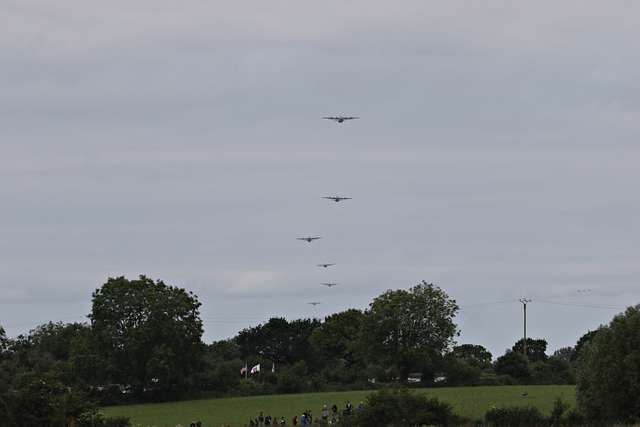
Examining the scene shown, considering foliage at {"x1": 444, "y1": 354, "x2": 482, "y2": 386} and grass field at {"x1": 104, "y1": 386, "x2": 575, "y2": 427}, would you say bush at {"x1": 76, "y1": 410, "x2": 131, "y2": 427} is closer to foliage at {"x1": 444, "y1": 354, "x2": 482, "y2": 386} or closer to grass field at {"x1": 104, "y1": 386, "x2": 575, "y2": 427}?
grass field at {"x1": 104, "y1": 386, "x2": 575, "y2": 427}

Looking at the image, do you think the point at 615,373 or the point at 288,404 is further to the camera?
the point at 288,404

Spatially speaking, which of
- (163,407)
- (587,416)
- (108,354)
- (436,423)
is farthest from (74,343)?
(587,416)

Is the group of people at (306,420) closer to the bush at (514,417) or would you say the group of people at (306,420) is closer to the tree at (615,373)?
the bush at (514,417)

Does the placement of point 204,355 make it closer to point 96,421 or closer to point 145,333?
point 145,333

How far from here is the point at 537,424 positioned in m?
94.4

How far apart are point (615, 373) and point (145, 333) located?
247 ft

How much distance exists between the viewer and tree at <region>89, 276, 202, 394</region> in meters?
152

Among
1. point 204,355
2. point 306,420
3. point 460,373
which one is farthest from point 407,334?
point 306,420

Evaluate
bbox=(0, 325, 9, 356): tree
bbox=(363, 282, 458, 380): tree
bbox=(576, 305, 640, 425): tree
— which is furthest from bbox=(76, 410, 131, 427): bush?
bbox=(363, 282, 458, 380): tree

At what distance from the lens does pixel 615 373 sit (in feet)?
300

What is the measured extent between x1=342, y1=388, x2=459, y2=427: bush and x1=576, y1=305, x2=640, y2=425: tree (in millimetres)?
11439

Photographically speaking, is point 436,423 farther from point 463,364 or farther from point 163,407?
point 463,364

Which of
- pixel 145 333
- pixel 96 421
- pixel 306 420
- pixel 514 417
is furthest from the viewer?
pixel 145 333

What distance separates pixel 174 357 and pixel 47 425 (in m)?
70.0
